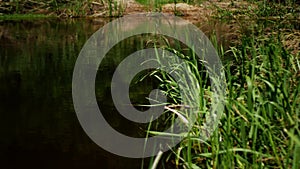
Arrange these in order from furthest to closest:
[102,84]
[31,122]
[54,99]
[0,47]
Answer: [0,47] → [102,84] → [54,99] → [31,122]

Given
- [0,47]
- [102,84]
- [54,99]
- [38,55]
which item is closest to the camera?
[54,99]

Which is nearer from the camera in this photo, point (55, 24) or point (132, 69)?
point (132, 69)

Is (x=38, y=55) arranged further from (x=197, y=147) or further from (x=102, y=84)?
(x=197, y=147)

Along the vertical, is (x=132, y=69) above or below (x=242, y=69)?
below

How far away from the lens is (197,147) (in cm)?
293

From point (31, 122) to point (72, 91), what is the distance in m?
1.06

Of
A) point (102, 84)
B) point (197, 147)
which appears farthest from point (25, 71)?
point (197, 147)

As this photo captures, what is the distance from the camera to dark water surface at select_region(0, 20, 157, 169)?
9.55 ft

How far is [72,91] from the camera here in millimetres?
4633

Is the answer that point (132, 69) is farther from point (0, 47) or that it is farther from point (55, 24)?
point (55, 24)

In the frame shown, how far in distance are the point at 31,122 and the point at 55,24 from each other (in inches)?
313

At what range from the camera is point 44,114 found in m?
3.81

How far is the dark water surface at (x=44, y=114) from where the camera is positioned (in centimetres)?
291

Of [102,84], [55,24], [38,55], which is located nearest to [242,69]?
[102,84]
